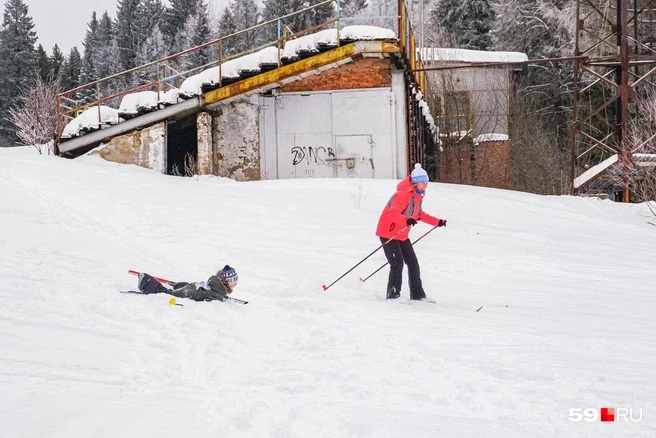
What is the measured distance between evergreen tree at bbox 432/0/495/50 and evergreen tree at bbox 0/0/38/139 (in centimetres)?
3440

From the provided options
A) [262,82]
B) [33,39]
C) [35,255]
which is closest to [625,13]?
[262,82]

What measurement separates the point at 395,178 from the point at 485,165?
15.3m

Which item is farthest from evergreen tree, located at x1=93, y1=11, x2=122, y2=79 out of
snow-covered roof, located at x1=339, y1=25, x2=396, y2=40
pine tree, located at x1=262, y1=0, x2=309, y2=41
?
snow-covered roof, located at x1=339, y1=25, x2=396, y2=40

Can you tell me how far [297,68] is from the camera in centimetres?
1880

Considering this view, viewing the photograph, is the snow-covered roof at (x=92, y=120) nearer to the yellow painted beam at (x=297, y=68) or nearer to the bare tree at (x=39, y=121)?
the yellow painted beam at (x=297, y=68)

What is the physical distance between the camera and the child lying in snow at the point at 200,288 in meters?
7.15

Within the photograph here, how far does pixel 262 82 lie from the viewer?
19.1 m

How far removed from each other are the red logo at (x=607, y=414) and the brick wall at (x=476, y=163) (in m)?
28.6

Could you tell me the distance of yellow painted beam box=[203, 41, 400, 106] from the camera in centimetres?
1825

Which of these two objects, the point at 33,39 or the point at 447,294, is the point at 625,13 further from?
the point at 33,39

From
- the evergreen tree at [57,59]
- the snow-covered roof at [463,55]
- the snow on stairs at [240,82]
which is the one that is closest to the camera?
the snow on stairs at [240,82]

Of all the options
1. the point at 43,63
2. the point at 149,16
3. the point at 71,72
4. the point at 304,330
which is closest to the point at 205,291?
the point at 304,330

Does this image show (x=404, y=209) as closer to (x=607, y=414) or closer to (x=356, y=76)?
(x=607, y=414)

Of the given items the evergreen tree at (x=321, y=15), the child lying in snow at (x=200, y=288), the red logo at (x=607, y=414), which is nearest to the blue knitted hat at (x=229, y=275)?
the child lying in snow at (x=200, y=288)
